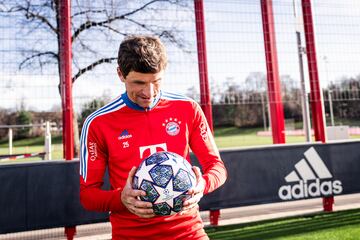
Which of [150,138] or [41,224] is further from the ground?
[150,138]

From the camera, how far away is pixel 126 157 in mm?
1675

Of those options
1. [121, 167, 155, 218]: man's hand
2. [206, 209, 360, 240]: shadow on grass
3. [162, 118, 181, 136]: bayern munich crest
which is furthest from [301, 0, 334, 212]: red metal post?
[121, 167, 155, 218]: man's hand

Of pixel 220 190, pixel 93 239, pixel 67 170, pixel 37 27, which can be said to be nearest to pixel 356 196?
pixel 220 190

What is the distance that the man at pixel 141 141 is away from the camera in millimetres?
1525

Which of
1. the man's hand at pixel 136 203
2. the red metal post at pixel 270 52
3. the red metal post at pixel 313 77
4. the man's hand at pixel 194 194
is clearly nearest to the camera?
the man's hand at pixel 136 203

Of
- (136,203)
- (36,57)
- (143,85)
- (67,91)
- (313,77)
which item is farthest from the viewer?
(313,77)

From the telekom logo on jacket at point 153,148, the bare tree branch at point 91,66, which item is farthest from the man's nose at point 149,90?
the bare tree branch at point 91,66

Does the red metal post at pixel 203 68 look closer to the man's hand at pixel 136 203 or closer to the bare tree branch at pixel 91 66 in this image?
the bare tree branch at pixel 91 66

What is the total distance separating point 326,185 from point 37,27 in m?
5.48

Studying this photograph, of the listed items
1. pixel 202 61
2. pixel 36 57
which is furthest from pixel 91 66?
pixel 202 61

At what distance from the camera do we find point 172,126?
177cm

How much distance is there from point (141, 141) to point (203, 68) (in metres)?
3.13

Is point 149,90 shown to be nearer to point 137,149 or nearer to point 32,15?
point 137,149

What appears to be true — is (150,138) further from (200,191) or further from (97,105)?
(97,105)
